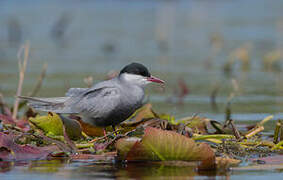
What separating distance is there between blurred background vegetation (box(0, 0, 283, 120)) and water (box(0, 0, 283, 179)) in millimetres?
16

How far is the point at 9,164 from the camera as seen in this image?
5121mm

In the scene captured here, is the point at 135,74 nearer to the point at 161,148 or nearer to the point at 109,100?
the point at 109,100

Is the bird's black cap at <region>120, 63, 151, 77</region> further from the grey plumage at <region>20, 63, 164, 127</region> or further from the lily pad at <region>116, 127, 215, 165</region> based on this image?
the lily pad at <region>116, 127, 215, 165</region>

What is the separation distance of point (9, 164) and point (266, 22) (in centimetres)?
2225

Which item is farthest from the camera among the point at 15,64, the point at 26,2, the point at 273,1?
the point at 26,2

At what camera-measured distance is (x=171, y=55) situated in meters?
16.9

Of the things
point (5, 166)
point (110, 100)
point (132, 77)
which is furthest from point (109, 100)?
point (5, 166)

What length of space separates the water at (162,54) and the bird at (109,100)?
42.5 inches

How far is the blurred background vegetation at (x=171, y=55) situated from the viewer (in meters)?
9.84

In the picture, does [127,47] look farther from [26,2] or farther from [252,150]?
[26,2]

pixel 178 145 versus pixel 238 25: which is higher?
pixel 238 25

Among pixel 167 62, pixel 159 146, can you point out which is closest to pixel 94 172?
pixel 159 146

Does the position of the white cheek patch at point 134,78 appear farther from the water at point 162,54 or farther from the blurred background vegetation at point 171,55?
the water at point 162,54

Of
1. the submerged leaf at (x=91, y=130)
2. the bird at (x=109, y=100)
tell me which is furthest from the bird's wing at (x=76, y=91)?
the submerged leaf at (x=91, y=130)
